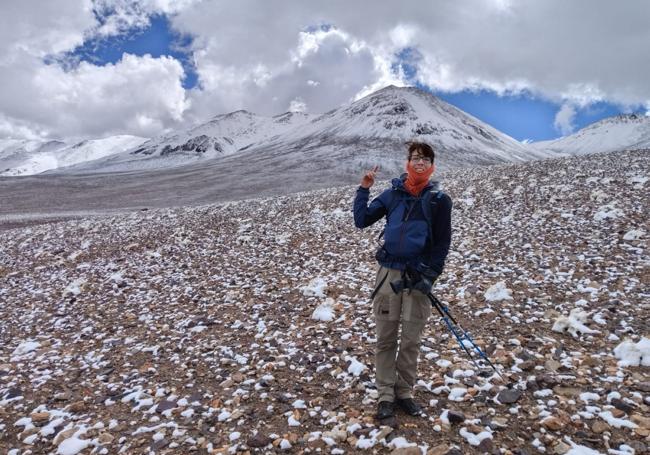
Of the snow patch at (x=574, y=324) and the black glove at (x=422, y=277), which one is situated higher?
the black glove at (x=422, y=277)

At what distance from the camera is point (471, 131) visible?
16688 cm

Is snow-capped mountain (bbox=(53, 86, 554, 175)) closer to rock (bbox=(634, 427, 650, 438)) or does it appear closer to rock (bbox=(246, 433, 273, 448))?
rock (bbox=(246, 433, 273, 448))

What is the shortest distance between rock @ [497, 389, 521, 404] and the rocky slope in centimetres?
2

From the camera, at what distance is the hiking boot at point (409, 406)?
18.7 ft

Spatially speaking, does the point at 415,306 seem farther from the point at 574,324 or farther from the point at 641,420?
the point at 574,324

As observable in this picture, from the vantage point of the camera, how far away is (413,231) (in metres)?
5.28

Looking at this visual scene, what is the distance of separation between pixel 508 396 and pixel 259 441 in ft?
12.4

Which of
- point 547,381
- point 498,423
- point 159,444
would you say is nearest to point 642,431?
point 547,381

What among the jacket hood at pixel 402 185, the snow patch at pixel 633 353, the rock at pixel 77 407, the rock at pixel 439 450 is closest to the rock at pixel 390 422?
the rock at pixel 439 450

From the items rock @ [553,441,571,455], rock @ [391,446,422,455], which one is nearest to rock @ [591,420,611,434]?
rock @ [553,441,571,455]

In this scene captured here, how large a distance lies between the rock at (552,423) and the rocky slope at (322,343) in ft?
0.07

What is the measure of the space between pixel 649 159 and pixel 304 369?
22.8m

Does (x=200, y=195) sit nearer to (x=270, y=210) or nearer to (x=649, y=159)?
(x=270, y=210)

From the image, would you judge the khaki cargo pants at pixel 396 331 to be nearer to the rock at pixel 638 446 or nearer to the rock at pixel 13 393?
the rock at pixel 638 446
